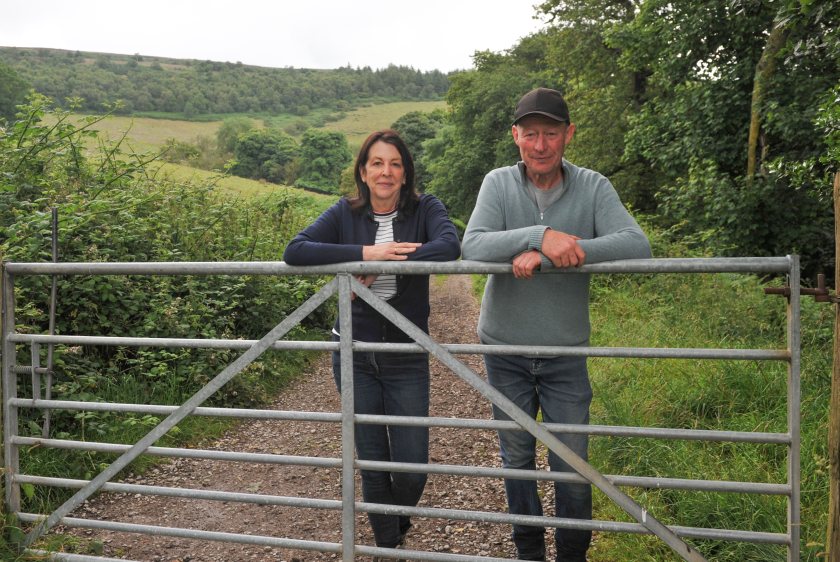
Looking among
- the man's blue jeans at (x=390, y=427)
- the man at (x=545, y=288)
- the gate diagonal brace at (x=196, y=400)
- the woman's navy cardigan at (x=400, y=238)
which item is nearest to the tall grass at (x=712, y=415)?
the man at (x=545, y=288)

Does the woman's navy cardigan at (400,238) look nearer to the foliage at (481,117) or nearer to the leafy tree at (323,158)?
the foliage at (481,117)

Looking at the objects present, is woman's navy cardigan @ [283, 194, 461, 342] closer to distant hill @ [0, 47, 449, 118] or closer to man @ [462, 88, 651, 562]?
man @ [462, 88, 651, 562]

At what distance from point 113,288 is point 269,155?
111 ft

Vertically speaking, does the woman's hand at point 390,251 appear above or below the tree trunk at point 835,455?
above

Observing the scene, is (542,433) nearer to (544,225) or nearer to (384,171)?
(544,225)

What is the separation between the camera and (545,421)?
3045 mm

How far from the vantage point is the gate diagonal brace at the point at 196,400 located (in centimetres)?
296

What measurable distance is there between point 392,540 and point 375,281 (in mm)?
1268

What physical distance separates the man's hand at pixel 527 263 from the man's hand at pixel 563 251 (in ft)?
0.12

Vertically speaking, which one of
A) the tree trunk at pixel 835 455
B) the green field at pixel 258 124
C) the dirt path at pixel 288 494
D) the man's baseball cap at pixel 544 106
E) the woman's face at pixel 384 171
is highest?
the green field at pixel 258 124

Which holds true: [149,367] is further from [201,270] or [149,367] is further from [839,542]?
[839,542]

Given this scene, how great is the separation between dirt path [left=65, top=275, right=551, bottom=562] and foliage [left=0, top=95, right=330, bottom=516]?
Result: 0.40 m

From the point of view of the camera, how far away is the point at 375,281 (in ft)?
10.4

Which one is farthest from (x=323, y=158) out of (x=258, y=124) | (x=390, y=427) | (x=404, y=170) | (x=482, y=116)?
(x=390, y=427)
